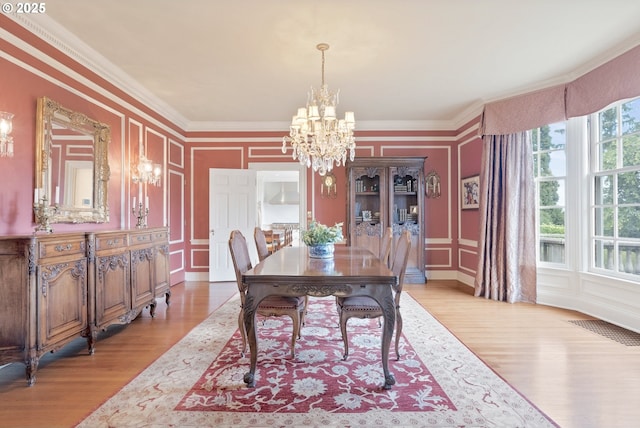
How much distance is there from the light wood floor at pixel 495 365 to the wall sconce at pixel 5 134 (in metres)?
1.60

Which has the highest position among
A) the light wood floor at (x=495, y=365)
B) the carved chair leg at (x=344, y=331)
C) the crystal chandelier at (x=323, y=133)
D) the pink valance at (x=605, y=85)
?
the pink valance at (x=605, y=85)

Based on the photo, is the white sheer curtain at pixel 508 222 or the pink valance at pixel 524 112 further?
the white sheer curtain at pixel 508 222

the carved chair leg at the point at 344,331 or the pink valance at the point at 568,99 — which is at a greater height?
the pink valance at the point at 568,99

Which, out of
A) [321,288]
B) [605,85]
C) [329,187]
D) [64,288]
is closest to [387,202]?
[329,187]

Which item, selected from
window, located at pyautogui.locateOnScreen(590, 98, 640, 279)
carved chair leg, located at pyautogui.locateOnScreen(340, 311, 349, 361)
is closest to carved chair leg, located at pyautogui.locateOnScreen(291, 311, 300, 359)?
carved chair leg, located at pyautogui.locateOnScreen(340, 311, 349, 361)

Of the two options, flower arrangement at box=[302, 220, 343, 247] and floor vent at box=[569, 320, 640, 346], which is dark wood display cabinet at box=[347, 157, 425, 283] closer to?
floor vent at box=[569, 320, 640, 346]

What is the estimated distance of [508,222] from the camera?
14.0 feet

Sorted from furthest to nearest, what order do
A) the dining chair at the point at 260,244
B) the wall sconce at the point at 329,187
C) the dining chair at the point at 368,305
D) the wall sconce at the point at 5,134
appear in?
the wall sconce at the point at 329,187
the dining chair at the point at 260,244
the dining chair at the point at 368,305
the wall sconce at the point at 5,134

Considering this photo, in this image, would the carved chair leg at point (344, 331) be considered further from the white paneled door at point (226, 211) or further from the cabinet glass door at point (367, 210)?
the white paneled door at point (226, 211)

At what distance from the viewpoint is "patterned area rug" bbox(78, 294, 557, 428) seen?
1.84m

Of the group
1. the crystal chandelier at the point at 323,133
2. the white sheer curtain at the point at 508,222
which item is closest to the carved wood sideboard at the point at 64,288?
the crystal chandelier at the point at 323,133

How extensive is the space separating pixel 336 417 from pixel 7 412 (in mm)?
1936

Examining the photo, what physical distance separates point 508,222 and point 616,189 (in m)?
1.12

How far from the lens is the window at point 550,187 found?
4.05m
